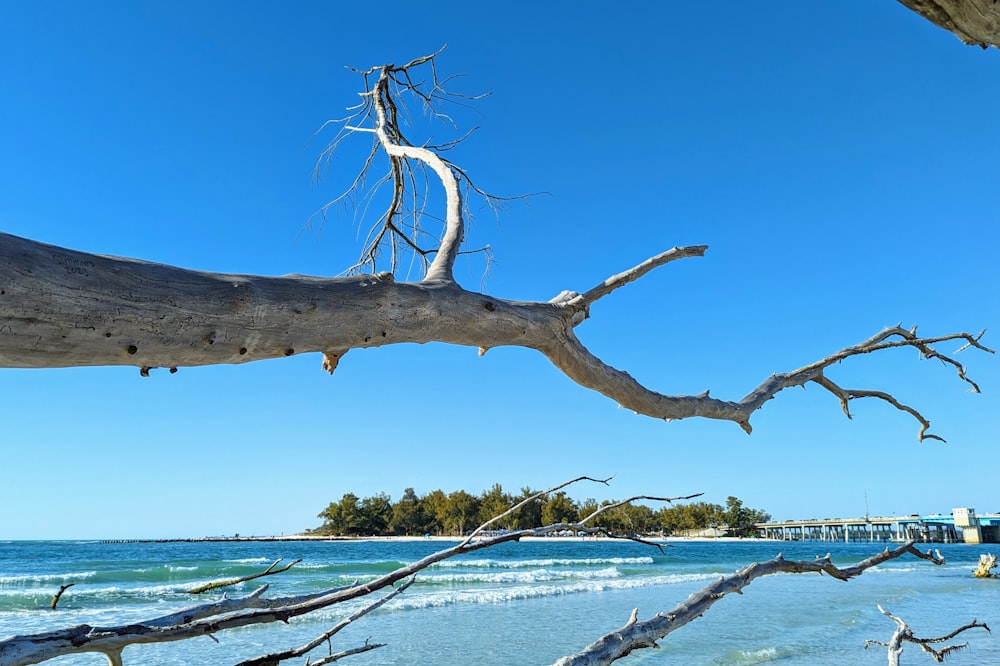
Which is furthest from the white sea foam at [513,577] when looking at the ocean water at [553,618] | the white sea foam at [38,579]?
the white sea foam at [38,579]

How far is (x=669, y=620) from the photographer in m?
2.40

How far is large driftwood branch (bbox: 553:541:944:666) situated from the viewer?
2.19 m

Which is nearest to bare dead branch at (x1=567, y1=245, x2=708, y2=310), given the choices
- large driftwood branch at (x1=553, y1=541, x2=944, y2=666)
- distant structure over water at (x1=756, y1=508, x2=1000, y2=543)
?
large driftwood branch at (x1=553, y1=541, x2=944, y2=666)

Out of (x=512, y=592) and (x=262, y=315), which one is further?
(x=512, y=592)

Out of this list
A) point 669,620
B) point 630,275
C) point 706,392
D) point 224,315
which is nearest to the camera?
point 224,315

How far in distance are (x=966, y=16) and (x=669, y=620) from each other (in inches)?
75.7

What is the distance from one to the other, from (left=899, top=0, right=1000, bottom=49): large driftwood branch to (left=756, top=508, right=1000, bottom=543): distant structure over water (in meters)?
83.1

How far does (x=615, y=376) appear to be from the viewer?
2.64 metres

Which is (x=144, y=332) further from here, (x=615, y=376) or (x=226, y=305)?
(x=615, y=376)

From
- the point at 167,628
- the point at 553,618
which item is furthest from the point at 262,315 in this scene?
the point at 553,618

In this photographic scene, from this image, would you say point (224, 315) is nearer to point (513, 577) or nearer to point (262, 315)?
point (262, 315)

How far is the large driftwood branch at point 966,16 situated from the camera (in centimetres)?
120

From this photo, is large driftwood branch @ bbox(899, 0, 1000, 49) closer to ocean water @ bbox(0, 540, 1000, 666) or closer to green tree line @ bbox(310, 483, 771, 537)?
ocean water @ bbox(0, 540, 1000, 666)

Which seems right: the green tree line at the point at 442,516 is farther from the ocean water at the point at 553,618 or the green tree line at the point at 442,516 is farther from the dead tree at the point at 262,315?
the dead tree at the point at 262,315
